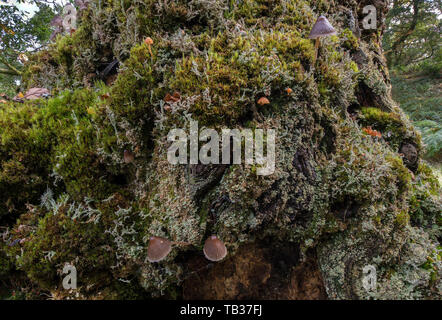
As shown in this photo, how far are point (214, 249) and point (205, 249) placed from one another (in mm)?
88

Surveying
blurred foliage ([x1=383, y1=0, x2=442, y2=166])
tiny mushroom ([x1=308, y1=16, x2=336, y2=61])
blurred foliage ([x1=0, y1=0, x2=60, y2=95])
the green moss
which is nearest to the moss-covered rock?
the green moss

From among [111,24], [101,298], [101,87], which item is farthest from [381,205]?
[111,24]

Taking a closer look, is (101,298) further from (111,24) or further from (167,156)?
(111,24)

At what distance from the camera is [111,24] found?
3334 mm

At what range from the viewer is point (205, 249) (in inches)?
82.4

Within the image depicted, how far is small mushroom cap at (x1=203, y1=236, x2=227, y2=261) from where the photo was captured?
6.71 ft

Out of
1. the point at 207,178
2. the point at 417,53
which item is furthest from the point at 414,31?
the point at 207,178

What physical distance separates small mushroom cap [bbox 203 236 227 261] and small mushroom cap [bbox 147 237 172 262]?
13.7 inches

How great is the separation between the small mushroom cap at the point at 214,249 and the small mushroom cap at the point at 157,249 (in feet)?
1.14

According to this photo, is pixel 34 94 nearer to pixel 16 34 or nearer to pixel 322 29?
pixel 322 29

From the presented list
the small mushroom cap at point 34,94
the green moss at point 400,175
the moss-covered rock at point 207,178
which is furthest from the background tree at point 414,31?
the small mushroom cap at point 34,94

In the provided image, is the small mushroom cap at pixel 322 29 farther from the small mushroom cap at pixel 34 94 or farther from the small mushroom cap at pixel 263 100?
the small mushroom cap at pixel 34 94

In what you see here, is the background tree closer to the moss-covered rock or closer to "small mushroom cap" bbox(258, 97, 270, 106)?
the moss-covered rock
